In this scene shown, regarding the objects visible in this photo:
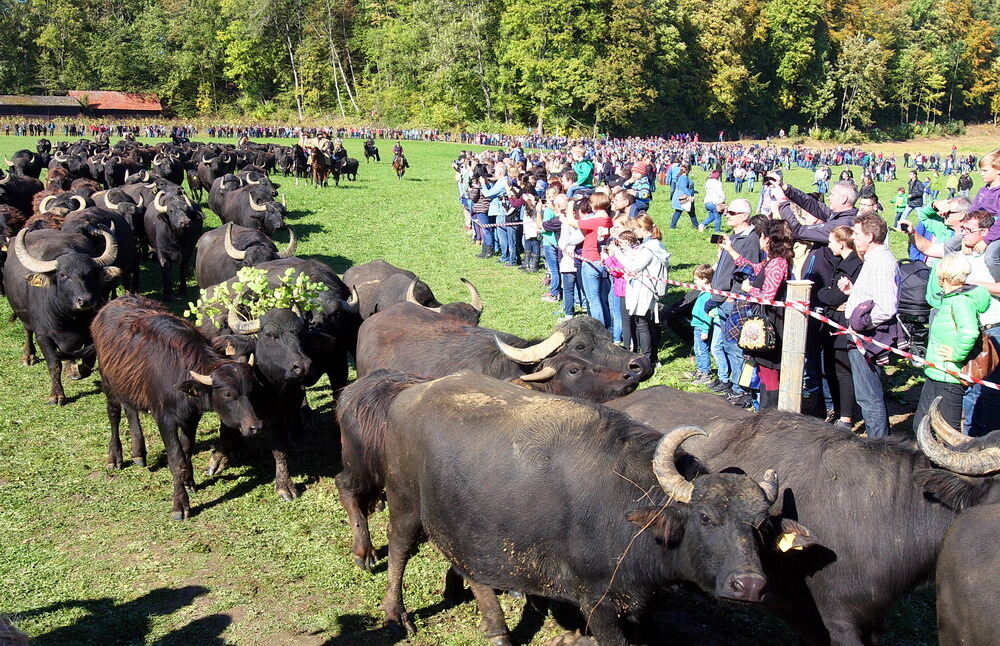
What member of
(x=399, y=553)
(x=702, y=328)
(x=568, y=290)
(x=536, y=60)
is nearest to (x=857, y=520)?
(x=399, y=553)

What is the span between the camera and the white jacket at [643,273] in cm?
1033

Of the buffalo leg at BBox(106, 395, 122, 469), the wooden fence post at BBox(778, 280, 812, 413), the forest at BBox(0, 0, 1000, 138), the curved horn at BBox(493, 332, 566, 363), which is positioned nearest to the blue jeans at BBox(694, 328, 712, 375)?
the wooden fence post at BBox(778, 280, 812, 413)

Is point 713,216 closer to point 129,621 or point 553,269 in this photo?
point 553,269

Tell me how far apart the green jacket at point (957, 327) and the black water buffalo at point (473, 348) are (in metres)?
2.24

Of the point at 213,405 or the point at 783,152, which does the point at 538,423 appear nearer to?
the point at 213,405

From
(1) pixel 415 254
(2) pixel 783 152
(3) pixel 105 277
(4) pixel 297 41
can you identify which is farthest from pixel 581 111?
(3) pixel 105 277

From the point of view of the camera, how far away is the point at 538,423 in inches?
196

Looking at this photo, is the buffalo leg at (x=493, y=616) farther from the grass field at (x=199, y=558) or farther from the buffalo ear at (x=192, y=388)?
the buffalo ear at (x=192, y=388)

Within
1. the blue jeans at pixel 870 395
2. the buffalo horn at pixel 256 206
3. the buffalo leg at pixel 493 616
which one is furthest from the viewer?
the buffalo horn at pixel 256 206

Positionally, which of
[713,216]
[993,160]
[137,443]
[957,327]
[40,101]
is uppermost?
[40,101]

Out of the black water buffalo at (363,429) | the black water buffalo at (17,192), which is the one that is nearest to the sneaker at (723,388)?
the black water buffalo at (363,429)

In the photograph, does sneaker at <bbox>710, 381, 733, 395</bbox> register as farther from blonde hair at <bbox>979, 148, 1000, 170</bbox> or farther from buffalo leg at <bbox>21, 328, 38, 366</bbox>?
buffalo leg at <bbox>21, 328, 38, 366</bbox>

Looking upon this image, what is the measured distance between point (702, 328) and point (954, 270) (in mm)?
4547

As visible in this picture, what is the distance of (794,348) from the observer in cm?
731
